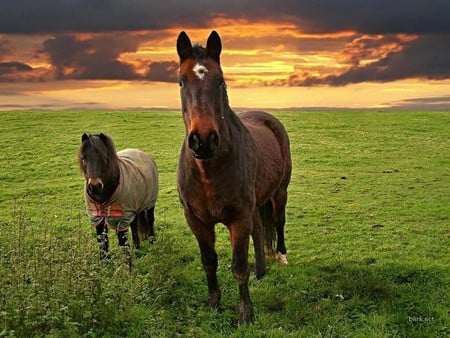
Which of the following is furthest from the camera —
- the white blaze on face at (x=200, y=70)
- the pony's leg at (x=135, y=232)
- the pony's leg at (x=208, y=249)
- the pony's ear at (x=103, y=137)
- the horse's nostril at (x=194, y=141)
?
the pony's leg at (x=135, y=232)

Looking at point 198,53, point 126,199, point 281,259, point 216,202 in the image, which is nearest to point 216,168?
point 216,202

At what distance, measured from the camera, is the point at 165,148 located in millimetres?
21953

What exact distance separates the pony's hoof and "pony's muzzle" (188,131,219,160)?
12.5 feet

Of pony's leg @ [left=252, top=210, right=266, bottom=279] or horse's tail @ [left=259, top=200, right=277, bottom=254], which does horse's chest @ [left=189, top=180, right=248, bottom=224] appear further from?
horse's tail @ [left=259, top=200, right=277, bottom=254]

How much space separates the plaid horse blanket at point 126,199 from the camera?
A: 7945mm

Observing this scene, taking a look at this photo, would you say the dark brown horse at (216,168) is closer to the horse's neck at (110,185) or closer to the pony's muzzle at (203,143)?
the pony's muzzle at (203,143)

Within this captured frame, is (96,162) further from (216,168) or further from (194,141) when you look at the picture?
(194,141)

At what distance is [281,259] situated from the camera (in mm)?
8219

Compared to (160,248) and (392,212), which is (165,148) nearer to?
(392,212)

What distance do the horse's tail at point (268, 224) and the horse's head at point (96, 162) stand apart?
225cm

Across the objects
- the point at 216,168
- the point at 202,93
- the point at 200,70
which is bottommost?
the point at 216,168

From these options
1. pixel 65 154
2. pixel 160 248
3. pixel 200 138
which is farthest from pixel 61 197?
pixel 200 138

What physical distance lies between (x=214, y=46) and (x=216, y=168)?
122 centimetres

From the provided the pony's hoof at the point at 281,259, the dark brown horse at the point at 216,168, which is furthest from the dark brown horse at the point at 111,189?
the pony's hoof at the point at 281,259
